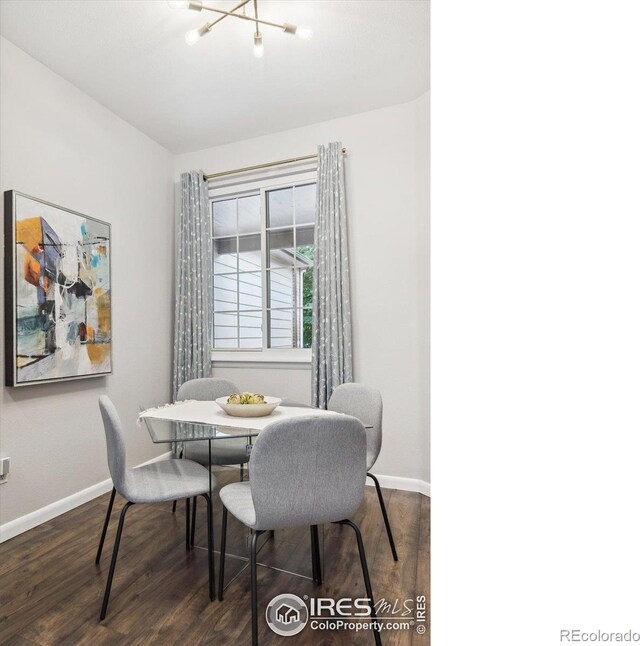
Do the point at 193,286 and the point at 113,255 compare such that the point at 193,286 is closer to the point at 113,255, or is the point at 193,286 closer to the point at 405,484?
the point at 113,255

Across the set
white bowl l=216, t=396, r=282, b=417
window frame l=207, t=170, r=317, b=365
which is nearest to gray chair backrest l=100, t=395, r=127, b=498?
white bowl l=216, t=396, r=282, b=417

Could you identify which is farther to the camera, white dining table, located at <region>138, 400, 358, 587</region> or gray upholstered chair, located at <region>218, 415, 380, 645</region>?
white dining table, located at <region>138, 400, 358, 587</region>

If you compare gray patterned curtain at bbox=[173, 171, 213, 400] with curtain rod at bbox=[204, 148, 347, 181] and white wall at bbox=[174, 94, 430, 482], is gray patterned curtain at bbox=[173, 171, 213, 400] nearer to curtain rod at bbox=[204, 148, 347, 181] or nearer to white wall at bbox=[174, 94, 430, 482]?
curtain rod at bbox=[204, 148, 347, 181]

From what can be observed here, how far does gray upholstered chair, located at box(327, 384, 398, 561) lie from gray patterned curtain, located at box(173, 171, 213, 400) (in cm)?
150

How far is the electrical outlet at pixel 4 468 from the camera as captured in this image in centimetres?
202

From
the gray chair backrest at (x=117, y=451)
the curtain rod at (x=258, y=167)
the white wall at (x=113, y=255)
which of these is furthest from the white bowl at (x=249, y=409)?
the curtain rod at (x=258, y=167)

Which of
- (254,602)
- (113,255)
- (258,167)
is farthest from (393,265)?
(254,602)

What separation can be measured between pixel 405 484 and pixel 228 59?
10.0 ft

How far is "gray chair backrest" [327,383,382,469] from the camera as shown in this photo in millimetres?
1928

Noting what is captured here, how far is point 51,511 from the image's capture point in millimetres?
2277
